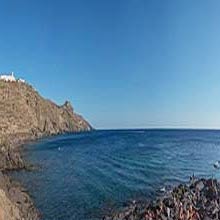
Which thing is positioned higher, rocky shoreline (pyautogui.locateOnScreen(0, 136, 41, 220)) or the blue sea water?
rocky shoreline (pyautogui.locateOnScreen(0, 136, 41, 220))

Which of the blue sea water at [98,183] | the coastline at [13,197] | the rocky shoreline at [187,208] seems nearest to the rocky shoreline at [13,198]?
the coastline at [13,197]

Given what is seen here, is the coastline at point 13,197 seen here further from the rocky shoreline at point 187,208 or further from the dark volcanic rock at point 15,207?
the rocky shoreline at point 187,208

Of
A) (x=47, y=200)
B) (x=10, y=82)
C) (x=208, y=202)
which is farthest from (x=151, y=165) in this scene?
(x=10, y=82)

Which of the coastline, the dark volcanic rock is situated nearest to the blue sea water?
the coastline

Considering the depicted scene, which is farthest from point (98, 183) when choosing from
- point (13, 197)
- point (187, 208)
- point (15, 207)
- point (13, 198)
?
point (187, 208)

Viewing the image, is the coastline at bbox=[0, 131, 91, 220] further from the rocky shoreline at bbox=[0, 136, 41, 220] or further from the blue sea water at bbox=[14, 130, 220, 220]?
the blue sea water at bbox=[14, 130, 220, 220]

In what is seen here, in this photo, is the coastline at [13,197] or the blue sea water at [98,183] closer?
the coastline at [13,197]

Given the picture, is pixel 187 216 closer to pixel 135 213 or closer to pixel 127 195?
pixel 135 213

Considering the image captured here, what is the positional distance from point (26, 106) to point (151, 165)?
136791 mm

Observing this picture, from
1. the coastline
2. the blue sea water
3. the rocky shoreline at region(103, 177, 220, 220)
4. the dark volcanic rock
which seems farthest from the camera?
the blue sea water

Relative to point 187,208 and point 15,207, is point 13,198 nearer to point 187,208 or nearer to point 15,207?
point 15,207

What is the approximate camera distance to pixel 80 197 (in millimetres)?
36000

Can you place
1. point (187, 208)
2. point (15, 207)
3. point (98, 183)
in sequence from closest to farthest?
point (187, 208), point (15, 207), point (98, 183)

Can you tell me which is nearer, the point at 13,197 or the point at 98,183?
the point at 13,197
